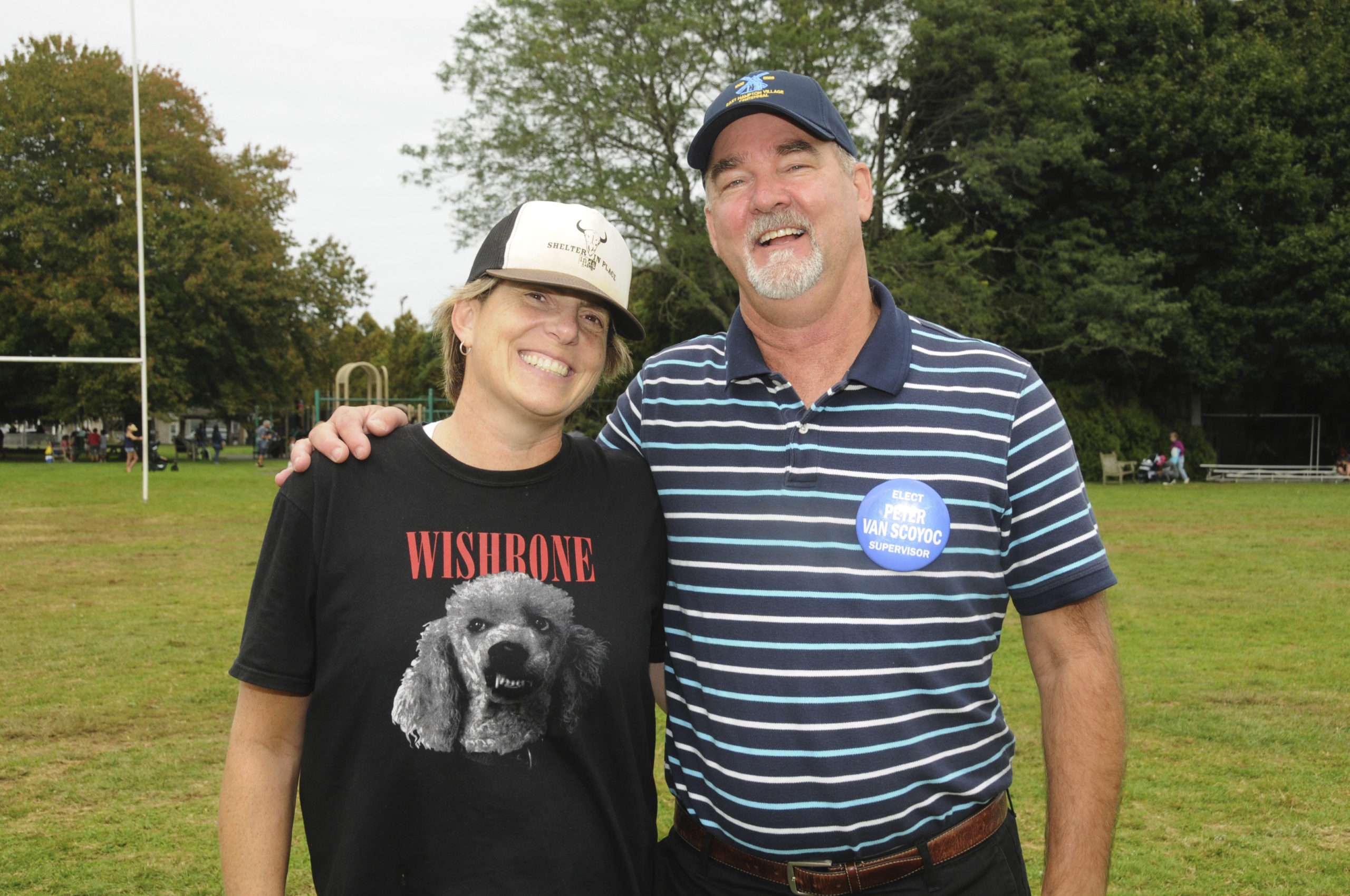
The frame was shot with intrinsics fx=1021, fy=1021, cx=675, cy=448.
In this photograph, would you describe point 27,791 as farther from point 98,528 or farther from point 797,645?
point 98,528

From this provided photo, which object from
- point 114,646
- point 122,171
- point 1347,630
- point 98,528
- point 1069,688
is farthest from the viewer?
point 122,171

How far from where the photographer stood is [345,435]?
217cm

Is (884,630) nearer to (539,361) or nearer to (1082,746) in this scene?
(1082,746)

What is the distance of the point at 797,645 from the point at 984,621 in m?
0.43

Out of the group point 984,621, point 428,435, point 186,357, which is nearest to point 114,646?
point 428,435

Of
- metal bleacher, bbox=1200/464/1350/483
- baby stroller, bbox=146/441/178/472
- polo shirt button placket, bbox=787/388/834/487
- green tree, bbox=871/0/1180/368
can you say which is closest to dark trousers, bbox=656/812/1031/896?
polo shirt button placket, bbox=787/388/834/487

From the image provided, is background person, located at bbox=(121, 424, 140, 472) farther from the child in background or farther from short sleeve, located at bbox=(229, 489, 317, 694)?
short sleeve, located at bbox=(229, 489, 317, 694)

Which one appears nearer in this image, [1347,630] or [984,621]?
[984,621]

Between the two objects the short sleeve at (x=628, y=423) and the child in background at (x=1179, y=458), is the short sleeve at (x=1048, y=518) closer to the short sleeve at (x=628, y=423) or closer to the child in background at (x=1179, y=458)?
the short sleeve at (x=628, y=423)

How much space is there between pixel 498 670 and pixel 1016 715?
5192 millimetres

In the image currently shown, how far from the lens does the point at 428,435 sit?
7.30ft

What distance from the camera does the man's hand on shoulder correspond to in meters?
2.12

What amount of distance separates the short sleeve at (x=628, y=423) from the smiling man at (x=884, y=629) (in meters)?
0.31

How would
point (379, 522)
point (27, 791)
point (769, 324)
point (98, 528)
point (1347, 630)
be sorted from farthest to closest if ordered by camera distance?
point (98, 528)
point (1347, 630)
point (27, 791)
point (769, 324)
point (379, 522)
